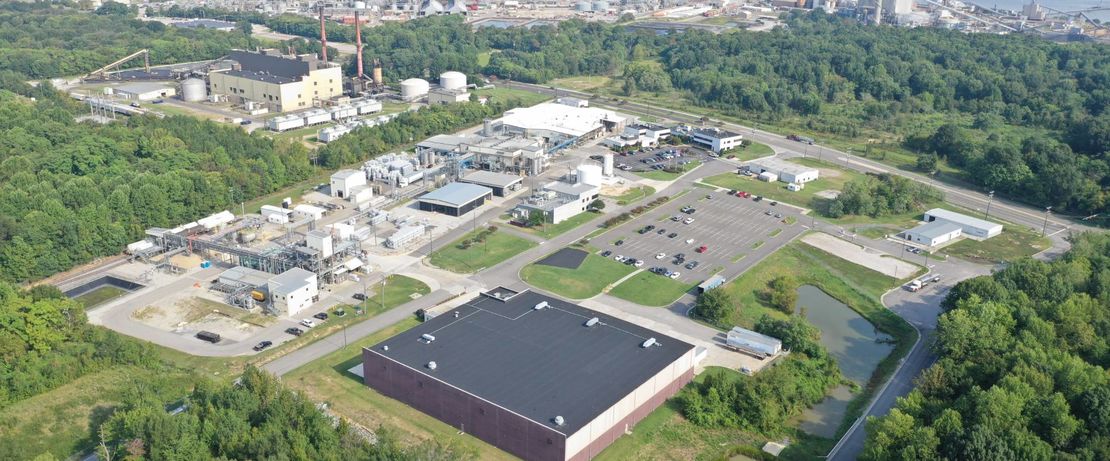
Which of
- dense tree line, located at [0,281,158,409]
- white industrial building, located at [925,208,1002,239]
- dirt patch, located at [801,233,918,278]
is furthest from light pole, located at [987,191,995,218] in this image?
dense tree line, located at [0,281,158,409]

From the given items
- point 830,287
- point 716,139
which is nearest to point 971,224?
point 830,287

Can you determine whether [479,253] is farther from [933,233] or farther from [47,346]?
[933,233]

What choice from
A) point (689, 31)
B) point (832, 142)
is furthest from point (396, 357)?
point (689, 31)

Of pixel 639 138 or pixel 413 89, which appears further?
pixel 413 89

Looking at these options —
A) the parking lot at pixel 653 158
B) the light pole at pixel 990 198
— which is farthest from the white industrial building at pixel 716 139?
the light pole at pixel 990 198

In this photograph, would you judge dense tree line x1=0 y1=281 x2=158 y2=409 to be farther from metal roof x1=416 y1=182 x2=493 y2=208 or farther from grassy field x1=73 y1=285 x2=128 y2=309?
metal roof x1=416 y1=182 x2=493 y2=208

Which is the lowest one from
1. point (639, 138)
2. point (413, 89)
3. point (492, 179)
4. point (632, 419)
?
point (632, 419)

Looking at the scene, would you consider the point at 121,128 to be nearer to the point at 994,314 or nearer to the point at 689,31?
the point at 994,314
